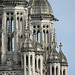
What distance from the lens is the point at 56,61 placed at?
167500 mm

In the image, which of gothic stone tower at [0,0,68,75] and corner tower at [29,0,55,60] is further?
corner tower at [29,0,55,60]

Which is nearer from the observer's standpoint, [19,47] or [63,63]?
[19,47]

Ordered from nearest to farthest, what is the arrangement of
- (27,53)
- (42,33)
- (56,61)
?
(27,53) → (56,61) → (42,33)

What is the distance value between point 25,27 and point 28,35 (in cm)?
292

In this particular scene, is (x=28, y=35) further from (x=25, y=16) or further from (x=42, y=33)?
(x=42, y=33)

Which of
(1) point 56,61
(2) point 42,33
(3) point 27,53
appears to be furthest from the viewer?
(2) point 42,33

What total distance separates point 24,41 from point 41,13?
23.8 metres

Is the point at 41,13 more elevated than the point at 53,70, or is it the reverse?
the point at 41,13

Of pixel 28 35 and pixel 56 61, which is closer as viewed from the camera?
A: pixel 28 35

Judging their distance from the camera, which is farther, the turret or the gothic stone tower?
the turret

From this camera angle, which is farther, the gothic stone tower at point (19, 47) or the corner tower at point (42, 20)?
the corner tower at point (42, 20)

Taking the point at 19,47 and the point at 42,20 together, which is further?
the point at 42,20

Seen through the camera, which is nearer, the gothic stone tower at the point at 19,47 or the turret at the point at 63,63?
the gothic stone tower at the point at 19,47

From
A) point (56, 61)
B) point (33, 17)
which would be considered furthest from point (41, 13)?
point (56, 61)
